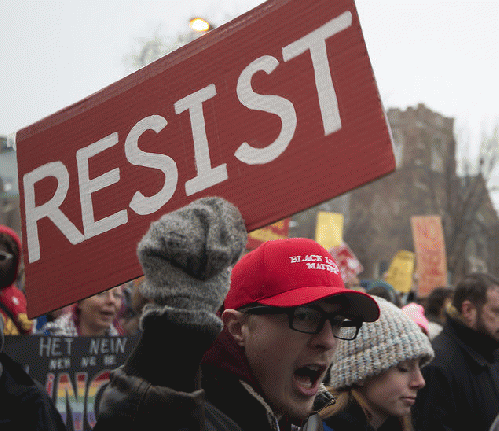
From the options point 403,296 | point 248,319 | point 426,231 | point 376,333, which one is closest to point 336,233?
point 403,296

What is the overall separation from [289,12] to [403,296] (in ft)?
38.1

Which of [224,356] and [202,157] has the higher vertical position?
[202,157]

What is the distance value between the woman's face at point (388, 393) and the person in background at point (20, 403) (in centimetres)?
142

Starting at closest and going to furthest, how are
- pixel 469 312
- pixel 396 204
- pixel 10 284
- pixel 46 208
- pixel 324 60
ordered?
pixel 324 60, pixel 46 208, pixel 10 284, pixel 469 312, pixel 396 204

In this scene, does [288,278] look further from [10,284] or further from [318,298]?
[10,284]

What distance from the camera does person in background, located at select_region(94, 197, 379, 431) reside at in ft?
3.84

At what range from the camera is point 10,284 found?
134 inches

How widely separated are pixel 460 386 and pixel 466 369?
0.47 ft

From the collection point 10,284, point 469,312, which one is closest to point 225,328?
point 10,284

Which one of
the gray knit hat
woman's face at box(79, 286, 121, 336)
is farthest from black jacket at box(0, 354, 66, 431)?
woman's face at box(79, 286, 121, 336)

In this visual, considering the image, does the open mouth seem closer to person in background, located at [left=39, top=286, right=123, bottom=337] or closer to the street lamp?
person in background, located at [left=39, top=286, right=123, bottom=337]

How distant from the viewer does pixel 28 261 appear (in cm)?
182

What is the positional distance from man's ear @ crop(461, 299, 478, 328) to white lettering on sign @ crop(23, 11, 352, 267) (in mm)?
3146

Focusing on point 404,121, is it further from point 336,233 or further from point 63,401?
point 63,401
